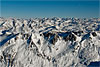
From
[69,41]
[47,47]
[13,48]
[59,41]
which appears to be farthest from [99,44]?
[13,48]

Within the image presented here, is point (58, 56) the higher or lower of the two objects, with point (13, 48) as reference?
lower

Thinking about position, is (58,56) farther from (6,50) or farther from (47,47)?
(6,50)

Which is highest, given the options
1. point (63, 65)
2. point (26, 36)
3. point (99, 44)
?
point (26, 36)

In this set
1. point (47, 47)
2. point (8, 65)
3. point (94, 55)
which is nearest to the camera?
point (8, 65)

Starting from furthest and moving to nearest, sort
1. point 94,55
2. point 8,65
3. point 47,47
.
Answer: point 47,47 < point 94,55 < point 8,65

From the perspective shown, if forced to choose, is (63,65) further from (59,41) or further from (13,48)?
(13,48)

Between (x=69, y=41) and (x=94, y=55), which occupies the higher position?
(x=69, y=41)

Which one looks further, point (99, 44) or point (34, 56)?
point (99, 44)

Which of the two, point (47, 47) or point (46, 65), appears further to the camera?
point (47, 47)

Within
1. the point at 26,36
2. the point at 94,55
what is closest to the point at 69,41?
the point at 94,55
